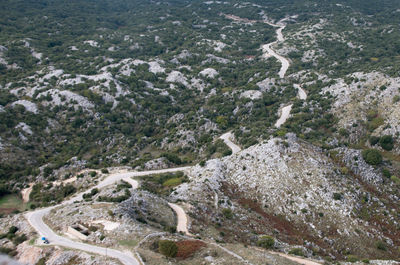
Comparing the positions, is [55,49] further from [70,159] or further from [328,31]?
[328,31]

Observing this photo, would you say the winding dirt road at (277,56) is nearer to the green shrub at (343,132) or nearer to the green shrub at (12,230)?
the green shrub at (343,132)

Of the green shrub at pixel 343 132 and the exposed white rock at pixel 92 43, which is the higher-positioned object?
the exposed white rock at pixel 92 43

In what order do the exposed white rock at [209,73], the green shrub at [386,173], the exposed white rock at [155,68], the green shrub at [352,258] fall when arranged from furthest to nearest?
the exposed white rock at [155,68] → the exposed white rock at [209,73] → the green shrub at [386,173] → the green shrub at [352,258]

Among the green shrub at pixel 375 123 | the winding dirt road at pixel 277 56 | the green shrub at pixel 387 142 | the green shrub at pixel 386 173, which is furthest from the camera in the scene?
the winding dirt road at pixel 277 56

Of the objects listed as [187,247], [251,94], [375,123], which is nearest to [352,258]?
[187,247]

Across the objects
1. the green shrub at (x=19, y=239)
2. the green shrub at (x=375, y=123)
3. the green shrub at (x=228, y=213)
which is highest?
the green shrub at (x=19, y=239)

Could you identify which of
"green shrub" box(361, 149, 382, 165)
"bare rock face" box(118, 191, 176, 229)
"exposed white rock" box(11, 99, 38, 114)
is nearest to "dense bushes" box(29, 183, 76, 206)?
"bare rock face" box(118, 191, 176, 229)

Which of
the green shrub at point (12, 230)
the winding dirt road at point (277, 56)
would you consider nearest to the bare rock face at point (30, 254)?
the green shrub at point (12, 230)

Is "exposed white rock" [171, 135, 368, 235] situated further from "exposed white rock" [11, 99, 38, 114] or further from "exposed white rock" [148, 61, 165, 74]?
"exposed white rock" [148, 61, 165, 74]

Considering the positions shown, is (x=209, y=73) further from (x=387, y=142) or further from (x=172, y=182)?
(x=387, y=142)
